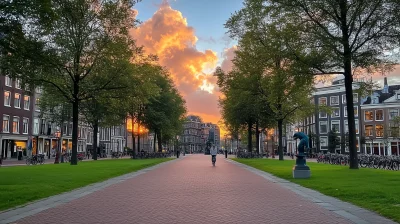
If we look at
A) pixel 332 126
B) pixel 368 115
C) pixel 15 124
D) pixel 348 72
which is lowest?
pixel 15 124

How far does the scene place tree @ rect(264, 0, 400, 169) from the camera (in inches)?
950

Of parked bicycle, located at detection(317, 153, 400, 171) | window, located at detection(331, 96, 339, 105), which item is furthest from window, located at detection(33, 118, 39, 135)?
window, located at detection(331, 96, 339, 105)

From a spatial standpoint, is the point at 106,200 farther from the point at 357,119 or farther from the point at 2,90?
the point at 357,119

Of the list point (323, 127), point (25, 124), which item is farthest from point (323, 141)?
point (25, 124)

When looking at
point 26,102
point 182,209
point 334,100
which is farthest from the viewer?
point 334,100

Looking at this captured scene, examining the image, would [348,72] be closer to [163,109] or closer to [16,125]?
[163,109]

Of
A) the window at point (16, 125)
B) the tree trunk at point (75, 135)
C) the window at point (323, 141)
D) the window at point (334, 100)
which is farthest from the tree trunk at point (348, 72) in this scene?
the window at point (323, 141)

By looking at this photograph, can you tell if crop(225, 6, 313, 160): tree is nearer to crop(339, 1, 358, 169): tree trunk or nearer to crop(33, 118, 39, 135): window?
crop(339, 1, 358, 169): tree trunk

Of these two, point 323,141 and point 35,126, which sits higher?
point 35,126

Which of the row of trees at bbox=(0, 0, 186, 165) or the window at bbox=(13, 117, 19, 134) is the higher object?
the row of trees at bbox=(0, 0, 186, 165)

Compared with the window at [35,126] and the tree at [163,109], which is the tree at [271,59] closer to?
the tree at [163,109]

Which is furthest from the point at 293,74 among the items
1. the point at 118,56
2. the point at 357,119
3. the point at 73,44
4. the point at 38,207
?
the point at 357,119

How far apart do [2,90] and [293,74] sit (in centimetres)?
4393

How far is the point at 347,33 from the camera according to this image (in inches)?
1001
